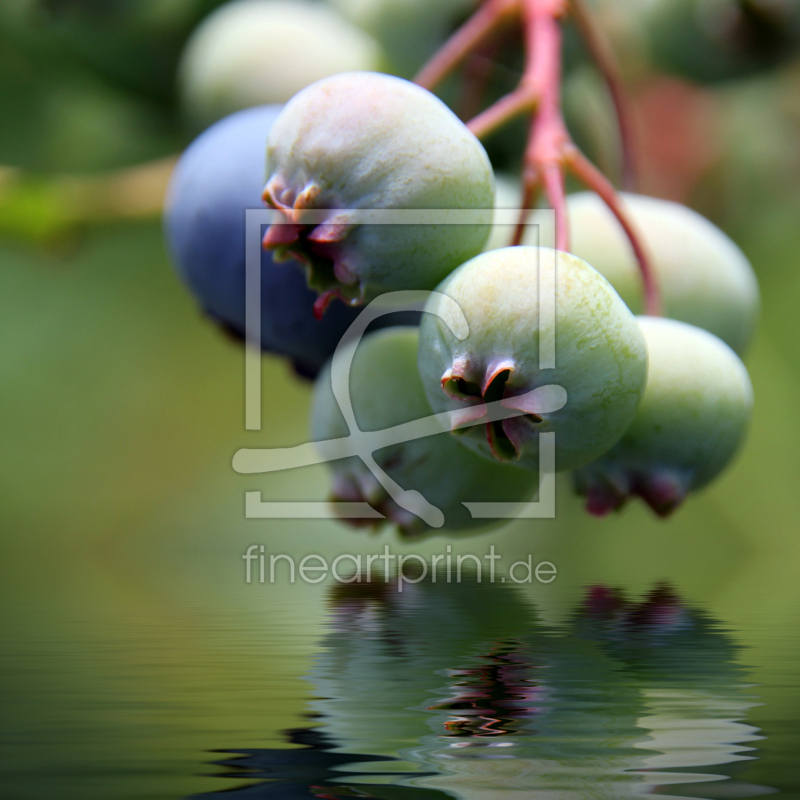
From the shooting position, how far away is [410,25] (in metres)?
0.82

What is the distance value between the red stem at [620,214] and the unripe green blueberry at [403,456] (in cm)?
13

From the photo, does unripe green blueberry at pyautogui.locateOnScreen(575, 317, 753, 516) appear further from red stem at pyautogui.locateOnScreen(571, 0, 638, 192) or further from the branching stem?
red stem at pyautogui.locateOnScreen(571, 0, 638, 192)

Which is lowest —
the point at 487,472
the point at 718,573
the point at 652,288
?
the point at 718,573

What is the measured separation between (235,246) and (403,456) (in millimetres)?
179

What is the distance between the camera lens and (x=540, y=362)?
1.61 feet

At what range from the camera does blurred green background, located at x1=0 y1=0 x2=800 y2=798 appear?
1.73 feet

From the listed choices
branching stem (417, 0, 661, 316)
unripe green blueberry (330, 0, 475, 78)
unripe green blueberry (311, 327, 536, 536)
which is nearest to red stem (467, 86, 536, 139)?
branching stem (417, 0, 661, 316)

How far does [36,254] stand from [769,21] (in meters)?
0.65

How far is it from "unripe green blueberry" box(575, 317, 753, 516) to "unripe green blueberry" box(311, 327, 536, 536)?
0.05 metres

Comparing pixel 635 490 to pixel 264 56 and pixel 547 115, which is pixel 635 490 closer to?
pixel 547 115

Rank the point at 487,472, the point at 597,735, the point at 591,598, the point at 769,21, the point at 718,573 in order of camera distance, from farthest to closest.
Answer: the point at 718,573, the point at 591,598, the point at 769,21, the point at 487,472, the point at 597,735

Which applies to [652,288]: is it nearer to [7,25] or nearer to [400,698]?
[400,698]

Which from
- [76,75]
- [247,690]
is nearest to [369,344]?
[247,690]

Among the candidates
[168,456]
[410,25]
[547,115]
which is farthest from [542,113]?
[168,456]
